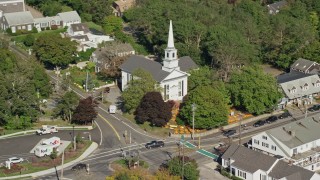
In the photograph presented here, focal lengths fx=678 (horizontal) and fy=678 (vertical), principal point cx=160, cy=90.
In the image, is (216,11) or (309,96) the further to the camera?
(216,11)

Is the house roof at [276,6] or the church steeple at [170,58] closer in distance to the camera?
the church steeple at [170,58]

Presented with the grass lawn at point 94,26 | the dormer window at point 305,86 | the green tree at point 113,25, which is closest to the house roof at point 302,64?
the dormer window at point 305,86

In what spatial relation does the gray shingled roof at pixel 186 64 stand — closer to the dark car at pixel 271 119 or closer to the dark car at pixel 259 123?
the dark car at pixel 259 123

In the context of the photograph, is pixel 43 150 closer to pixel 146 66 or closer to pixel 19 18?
pixel 146 66

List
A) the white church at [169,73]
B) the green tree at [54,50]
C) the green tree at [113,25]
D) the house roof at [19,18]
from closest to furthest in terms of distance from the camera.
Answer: the white church at [169,73], the green tree at [54,50], the house roof at [19,18], the green tree at [113,25]

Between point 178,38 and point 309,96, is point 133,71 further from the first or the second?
point 309,96

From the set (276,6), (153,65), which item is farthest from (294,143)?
(276,6)

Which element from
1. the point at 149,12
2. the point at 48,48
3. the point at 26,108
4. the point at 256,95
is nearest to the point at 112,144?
the point at 26,108
